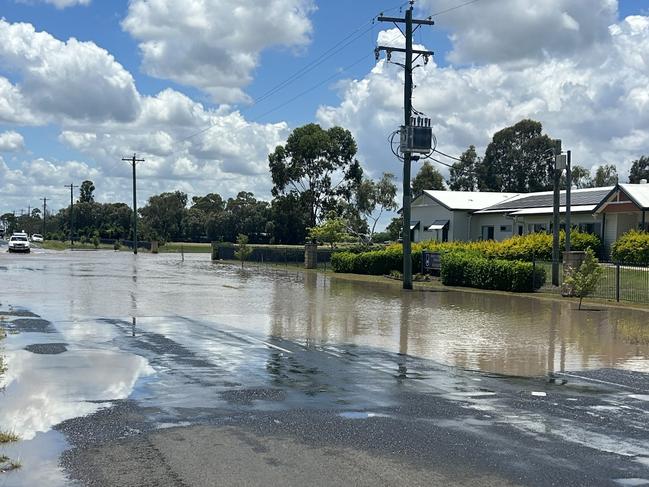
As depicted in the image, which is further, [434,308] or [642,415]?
[434,308]

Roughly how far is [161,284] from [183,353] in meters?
17.3

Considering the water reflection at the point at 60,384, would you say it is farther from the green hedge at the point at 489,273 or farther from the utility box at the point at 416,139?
the utility box at the point at 416,139

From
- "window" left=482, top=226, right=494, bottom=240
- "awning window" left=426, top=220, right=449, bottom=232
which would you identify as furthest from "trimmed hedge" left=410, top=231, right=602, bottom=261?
"awning window" left=426, top=220, right=449, bottom=232

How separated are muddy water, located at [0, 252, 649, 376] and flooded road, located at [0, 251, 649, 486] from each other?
0.10 metres

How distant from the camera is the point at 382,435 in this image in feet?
23.4

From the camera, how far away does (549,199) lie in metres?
51.1

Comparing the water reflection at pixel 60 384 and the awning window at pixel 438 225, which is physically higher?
the awning window at pixel 438 225

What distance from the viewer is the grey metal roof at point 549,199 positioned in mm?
46403

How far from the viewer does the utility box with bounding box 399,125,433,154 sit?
2895cm

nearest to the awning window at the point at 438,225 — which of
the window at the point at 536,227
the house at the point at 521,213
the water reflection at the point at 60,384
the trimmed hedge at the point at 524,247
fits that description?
the house at the point at 521,213

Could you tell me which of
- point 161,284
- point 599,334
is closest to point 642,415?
point 599,334

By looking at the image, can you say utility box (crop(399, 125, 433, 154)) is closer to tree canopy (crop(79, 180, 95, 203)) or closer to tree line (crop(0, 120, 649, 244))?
tree line (crop(0, 120, 649, 244))

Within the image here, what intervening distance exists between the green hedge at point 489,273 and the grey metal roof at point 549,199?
1741 cm

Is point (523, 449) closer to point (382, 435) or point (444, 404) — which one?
point (382, 435)
